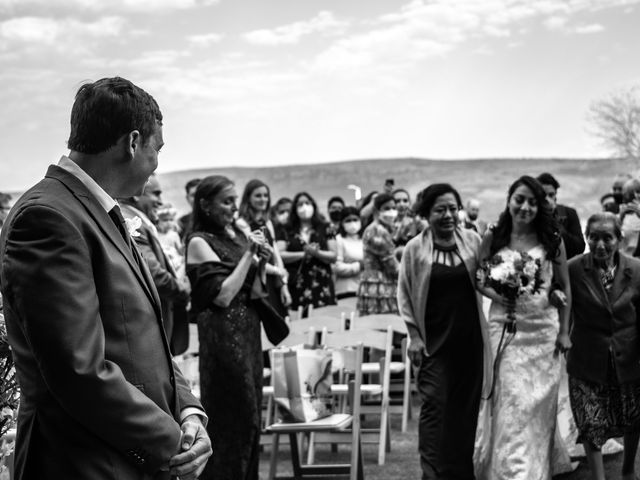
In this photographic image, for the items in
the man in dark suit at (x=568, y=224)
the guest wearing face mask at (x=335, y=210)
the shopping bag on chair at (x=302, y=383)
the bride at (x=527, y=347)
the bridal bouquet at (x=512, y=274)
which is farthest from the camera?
the guest wearing face mask at (x=335, y=210)

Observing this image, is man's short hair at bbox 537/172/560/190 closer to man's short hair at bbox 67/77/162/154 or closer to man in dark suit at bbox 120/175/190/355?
man in dark suit at bbox 120/175/190/355

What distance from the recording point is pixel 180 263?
9922mm

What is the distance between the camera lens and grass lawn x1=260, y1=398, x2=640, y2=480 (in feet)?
27.0

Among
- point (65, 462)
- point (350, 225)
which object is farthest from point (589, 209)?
point (65, 462)

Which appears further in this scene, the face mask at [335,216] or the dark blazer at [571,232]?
the face mask at [335,216]

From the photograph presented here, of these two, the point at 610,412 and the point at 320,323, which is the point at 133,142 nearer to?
the point at 610,412

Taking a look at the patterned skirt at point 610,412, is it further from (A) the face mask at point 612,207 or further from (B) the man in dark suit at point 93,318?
(A) the face mask at point 612,207

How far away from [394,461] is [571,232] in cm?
246

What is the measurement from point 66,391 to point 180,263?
7.39 m

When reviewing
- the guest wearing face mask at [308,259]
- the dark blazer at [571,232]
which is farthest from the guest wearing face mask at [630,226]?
the guest wearing face mask at [308,259]

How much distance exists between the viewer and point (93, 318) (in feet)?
8.50

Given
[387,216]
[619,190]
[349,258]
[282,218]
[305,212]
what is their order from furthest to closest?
[619,190]
[282,218]
[349,258]
[305,212]
[387,216]

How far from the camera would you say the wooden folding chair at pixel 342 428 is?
24.1ft

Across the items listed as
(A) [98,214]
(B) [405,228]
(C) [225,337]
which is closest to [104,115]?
(A) [98,214]
